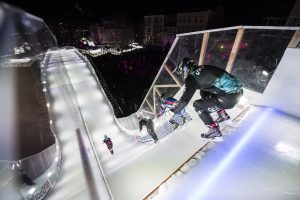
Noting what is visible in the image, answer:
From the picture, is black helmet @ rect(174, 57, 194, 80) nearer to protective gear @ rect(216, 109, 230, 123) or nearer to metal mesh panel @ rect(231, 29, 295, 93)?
protective gear @ rect(216, 109, 230, 123)

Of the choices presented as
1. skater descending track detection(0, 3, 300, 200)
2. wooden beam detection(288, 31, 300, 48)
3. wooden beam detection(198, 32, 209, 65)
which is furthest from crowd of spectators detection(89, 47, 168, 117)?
wooden beam detection(288, 31, 300, 48)

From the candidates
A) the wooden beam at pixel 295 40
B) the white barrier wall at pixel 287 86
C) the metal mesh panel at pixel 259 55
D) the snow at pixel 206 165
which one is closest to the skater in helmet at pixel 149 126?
the snow at pixel 206 165

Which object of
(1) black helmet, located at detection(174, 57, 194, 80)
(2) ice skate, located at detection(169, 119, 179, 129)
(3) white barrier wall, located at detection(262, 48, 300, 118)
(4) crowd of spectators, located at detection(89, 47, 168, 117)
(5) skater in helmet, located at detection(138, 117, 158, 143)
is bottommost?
(4) crowd of spectators, located at detection(89, 47, 168, 117)

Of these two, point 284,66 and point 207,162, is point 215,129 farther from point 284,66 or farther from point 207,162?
point 284,66

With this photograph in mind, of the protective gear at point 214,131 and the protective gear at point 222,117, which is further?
the protective gear at point 222,117

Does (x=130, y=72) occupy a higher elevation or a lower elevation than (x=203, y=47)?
lower

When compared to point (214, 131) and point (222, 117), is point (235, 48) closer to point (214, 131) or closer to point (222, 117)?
point (222, 117)

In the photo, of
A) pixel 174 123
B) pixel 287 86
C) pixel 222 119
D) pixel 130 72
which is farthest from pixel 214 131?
pixel 130 72

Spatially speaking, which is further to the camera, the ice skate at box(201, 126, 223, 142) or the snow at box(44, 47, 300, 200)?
the ice skate at box(201, 126, 223, 142)

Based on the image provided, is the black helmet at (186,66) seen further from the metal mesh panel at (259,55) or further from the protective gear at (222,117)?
the metal mesh panel at (259,55)

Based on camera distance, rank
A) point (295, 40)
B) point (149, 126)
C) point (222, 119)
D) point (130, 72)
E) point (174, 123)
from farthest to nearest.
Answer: point (130, 72) → point (149, 126) → point (174, 123) → point (222, 119) → point (295, 40)

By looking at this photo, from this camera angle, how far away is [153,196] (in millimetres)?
2754

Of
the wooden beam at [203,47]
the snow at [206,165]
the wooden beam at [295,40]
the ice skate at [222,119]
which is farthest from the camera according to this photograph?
the wooden beam at [203,47]

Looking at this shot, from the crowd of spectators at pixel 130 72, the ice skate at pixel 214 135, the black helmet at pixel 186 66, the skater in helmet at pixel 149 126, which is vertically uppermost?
the black helmet at pixel 186 66
